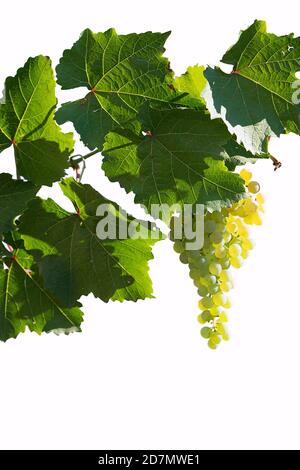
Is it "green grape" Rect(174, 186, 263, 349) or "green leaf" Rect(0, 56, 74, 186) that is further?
"green grape" Rect(174, 186, 263, 349)

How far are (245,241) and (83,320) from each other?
0.36 m

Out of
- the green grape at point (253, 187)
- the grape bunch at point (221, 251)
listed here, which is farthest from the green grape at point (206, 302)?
the green grape at point (253, 187)

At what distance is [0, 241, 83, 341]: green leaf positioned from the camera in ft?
5.11

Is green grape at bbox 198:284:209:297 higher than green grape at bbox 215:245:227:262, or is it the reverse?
green grape at bbox 215:245:227:262

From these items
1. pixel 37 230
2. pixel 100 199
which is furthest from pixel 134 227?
pixel 37 230

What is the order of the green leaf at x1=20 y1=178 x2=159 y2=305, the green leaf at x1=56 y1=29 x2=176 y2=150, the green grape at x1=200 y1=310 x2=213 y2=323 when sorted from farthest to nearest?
the green grape at x1=200 y1=310 x2=213 y2=323 → the green leaf at x1=20 y1=178 x2=159 y2=305 → the green leaf at x1=56 y1=29 x2=176 y2=150

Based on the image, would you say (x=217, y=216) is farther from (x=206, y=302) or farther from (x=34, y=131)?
(x=34, y=131)

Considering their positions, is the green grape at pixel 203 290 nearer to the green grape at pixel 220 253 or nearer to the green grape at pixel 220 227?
the green grape at pixel 220 253

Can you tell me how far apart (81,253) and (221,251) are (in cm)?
28

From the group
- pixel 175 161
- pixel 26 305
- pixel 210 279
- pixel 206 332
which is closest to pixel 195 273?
pixel 210 279

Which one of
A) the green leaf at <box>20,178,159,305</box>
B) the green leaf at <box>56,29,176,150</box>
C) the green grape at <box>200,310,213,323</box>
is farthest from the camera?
the green grape at <box>200,310,213,323</box>

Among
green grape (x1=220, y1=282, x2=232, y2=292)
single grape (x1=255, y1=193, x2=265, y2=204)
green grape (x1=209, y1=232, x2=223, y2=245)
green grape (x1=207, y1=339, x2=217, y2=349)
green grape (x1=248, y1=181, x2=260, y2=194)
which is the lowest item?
green grape (x1=207, y1=339, x2=217, y2=349)

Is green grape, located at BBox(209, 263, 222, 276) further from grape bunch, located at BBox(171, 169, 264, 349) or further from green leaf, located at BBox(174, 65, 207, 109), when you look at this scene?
green leaf, located at BBox(174, 65, 207, 109)

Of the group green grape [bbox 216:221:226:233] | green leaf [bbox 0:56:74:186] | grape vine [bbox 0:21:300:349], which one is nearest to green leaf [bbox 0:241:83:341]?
grape vine [bbox 0:21:300:349]
